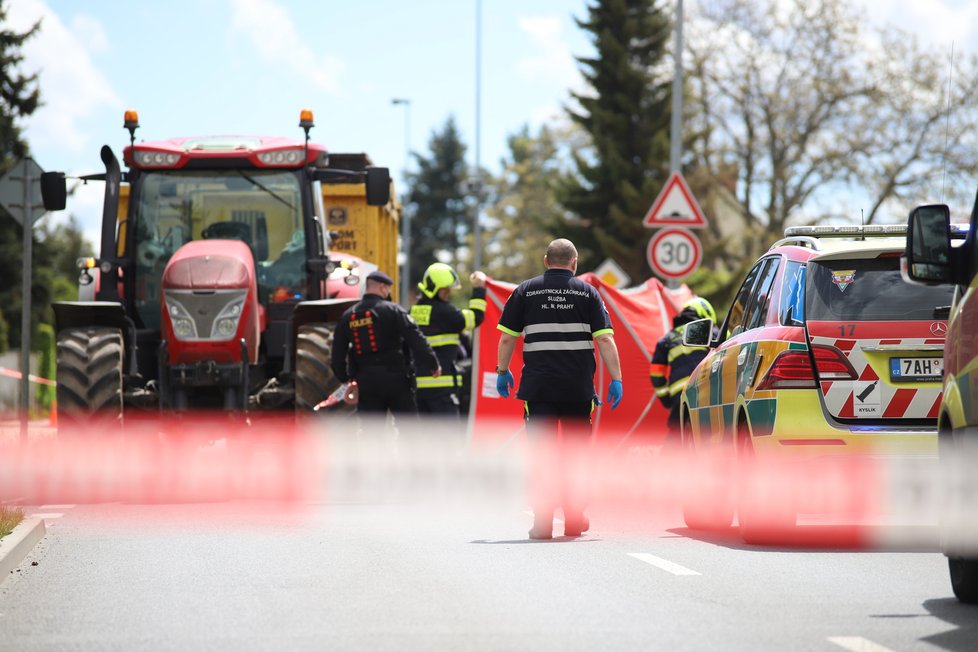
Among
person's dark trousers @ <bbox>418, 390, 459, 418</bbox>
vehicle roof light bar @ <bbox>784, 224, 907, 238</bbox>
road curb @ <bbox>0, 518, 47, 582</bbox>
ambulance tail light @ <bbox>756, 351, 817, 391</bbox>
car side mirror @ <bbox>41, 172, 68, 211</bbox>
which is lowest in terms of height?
road curb @ <bbox>0, 518, 47, 582</bbox>

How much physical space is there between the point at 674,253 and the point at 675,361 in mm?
5079

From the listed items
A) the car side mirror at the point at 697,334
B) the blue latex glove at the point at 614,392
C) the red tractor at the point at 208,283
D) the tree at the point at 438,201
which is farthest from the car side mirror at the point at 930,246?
the tree at the point at 438,201

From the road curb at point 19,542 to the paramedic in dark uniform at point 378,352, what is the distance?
11.5ft

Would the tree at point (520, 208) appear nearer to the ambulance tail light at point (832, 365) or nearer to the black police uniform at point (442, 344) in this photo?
the black police uniform at point (442, 344)

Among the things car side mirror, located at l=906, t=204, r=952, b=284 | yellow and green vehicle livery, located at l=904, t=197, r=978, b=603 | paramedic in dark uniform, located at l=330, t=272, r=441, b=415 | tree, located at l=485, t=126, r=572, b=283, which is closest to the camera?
yellow and green vehicle livery, located at l=904, t=197, r=978, b=603

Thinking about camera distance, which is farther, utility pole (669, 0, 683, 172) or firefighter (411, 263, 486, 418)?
utility pole (669, 0, 683, 172)

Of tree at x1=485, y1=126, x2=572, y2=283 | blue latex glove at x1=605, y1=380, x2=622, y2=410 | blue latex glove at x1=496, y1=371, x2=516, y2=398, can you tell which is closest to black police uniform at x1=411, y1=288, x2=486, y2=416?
blue latex glove at x1=496, y1=371, x2=516, y2=398

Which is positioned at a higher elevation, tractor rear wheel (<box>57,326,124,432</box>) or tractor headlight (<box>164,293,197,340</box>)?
tractor headlight (<box>164,293,197,340</box>)

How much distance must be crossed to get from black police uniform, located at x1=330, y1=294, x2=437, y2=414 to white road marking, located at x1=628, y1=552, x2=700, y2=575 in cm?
468

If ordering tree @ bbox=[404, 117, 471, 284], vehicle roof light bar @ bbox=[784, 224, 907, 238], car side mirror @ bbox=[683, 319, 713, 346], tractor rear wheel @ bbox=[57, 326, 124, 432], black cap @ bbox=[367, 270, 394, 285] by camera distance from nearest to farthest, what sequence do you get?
1. vehicle roof light bar @ bbox=[784, 224, 907, 238]
2. car side mirror @ bbox=[683, 319, 713, 346]
3. black cap @ bbox=[367, 270, 394, 285]
4. tractor rear wheel @ bbox=[57, 326, 124, 432]
5. tree @ bbox=[404, 117, 471, 284]

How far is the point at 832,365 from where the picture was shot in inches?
392

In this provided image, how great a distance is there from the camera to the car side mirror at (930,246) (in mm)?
7496

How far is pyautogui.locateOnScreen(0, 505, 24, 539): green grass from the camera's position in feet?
34.4

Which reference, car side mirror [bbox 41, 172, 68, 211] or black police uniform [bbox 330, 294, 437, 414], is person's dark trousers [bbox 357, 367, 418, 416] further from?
car side mirror [bbox 41, 172, 68, 211]
